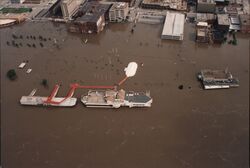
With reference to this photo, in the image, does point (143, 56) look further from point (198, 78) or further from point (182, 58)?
point (198, 78)

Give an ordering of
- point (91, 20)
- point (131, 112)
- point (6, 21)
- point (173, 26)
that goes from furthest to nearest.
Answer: point (6, 21) < point (91, 20) < point (173, 26) < point (131, 112)

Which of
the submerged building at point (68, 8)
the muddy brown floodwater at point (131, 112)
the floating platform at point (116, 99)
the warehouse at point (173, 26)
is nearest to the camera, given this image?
the muddy brown floodwater at point (131, 112)

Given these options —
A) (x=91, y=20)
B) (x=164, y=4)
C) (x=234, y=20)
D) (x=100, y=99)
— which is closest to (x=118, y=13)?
(x=91, y=20)

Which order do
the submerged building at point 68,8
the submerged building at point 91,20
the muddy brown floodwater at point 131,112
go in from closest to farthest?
the muddy brown floodwater at point 131,112
the submerged building at point 91,20
the submerged building at point 68,8

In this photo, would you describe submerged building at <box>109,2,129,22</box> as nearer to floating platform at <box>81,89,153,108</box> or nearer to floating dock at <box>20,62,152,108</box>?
floating dock at <box>20,62,152,108</box>

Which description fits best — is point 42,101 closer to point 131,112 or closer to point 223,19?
point 131,112

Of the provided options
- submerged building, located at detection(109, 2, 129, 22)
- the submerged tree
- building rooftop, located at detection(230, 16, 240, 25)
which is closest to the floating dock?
the submerged tree

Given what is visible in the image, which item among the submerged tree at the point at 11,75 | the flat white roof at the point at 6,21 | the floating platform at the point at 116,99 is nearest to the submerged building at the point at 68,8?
the flat white roof at the point at 6,21

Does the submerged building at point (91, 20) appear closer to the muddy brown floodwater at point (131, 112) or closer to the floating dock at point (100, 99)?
the muddy brown floodwater at point (131, 112)
